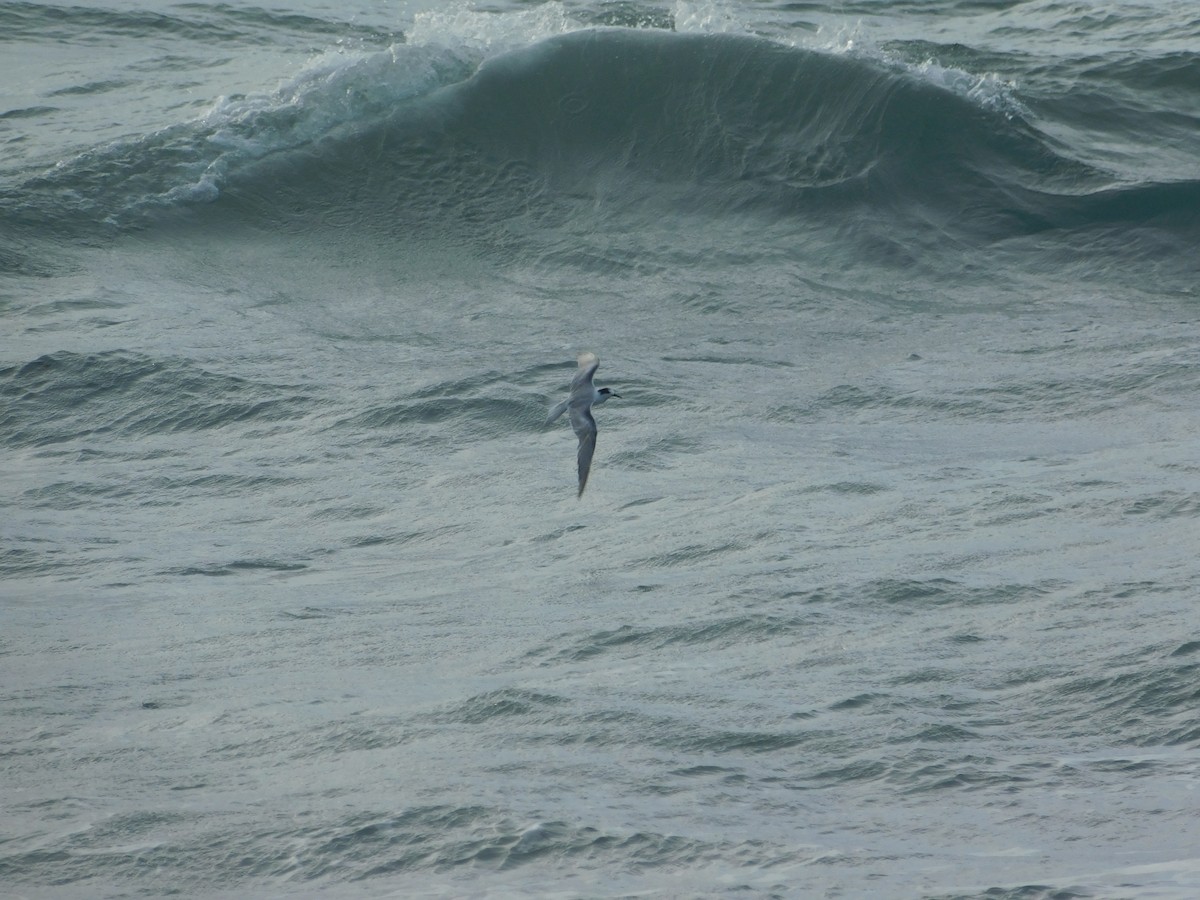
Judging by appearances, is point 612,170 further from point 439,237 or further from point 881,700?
point 881,700

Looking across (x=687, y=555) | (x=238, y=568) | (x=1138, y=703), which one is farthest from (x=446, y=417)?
(x=1138, y=703)

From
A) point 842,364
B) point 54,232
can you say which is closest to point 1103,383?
point 842,364

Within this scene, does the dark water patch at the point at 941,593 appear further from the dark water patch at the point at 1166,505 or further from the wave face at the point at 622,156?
the wave face at the point at 622,156

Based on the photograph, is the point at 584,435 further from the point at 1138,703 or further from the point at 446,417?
the point at 1138,703

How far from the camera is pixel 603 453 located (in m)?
8.48

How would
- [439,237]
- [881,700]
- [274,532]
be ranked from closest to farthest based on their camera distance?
1. [881,700]
2. [274,532]
3. [439,237]

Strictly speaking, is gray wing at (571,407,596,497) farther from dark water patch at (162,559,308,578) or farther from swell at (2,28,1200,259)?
swell at (2,28,1200,259)

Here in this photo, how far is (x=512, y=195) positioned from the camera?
1269 centimetres

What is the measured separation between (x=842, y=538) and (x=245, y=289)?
5488 millimetres

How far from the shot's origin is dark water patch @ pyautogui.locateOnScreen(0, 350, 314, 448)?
29.6 ft

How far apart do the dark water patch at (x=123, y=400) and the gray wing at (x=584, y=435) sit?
2.27 metres

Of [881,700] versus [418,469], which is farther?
[418,469]

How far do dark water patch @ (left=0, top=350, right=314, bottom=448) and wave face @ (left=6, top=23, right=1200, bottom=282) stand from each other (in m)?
2.60

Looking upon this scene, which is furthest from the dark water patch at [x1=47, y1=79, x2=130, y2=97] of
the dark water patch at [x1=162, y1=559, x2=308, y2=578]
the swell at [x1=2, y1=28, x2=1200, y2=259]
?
the dark water patch at [x1=162, y1=559, x2=308, y2=578]
